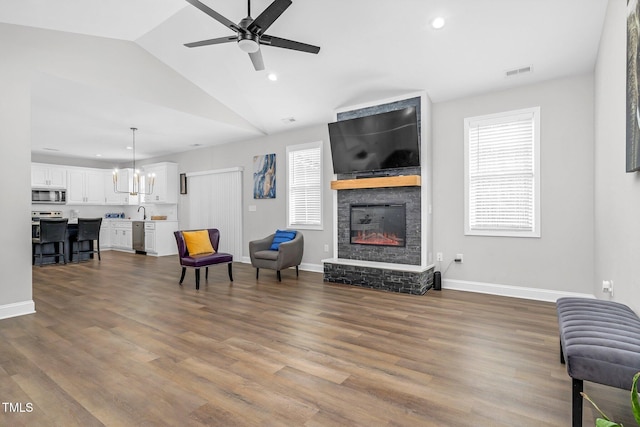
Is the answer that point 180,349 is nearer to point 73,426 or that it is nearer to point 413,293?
point 73,426

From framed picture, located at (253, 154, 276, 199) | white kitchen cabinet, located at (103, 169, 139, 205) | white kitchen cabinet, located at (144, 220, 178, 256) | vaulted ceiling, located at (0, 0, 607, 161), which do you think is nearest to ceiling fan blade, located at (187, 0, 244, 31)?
vaulted ceiling, located at (0, 0, 607, 161)

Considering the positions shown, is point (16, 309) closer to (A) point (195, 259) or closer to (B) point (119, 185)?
(A) point (195, 259)

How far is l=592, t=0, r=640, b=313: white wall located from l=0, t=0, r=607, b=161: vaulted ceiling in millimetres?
520

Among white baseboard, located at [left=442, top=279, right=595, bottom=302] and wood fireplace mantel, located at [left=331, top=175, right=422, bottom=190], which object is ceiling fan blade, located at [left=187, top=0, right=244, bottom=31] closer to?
wood fireplace mantel, located at [left=331, top=175, right=422, bottom=190]

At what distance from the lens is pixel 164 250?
8250 millimetres

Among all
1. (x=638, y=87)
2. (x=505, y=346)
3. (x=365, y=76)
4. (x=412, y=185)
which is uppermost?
(x=365, y=76)

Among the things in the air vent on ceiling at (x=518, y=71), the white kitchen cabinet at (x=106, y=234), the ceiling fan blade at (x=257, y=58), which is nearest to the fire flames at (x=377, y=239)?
the air vent on ceiling at (x=518, y=71)

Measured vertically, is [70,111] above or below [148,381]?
above

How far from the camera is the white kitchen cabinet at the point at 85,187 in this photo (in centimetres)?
883

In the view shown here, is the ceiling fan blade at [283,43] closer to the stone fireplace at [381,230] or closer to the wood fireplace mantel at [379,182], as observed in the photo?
the stone fireplace at [381,230]

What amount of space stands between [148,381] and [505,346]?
2.67 m

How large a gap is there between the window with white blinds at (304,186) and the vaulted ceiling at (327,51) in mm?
632

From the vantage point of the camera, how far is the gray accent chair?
5113 mm

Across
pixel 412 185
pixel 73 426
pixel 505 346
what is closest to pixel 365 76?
pixel 412 185
